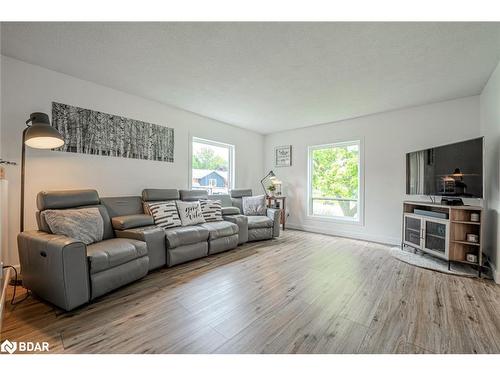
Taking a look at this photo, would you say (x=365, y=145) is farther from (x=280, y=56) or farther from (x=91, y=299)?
(x=91, y=299)

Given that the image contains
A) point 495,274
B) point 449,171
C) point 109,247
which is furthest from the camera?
point 449,171

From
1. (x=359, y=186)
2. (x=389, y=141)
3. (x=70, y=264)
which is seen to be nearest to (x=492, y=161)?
(x=389, y=141)

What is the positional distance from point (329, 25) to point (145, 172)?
3.08m

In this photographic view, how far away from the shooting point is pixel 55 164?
2.65 meters

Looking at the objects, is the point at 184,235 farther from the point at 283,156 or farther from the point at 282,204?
the point at 283,156

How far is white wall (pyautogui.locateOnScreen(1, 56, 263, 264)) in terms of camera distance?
93.4 inches

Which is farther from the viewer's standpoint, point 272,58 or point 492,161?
point 492,161

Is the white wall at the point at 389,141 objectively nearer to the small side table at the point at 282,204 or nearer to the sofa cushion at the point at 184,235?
the small side table at the point at 282,204

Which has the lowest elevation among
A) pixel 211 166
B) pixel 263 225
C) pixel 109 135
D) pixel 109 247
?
pixel 263 225

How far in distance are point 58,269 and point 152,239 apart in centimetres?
89


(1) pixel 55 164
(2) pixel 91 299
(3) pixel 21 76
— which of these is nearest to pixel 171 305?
(2) pixel 91 299

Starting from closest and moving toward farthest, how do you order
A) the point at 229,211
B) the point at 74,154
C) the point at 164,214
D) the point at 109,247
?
the point at 109,247
the point at 74,154
the point at 164,214
the point at 229,211

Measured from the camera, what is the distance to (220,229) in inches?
129

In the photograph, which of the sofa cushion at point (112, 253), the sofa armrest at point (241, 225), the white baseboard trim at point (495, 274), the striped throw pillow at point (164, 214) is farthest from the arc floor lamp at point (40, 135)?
the white baseboard trim at point (495, 274)
